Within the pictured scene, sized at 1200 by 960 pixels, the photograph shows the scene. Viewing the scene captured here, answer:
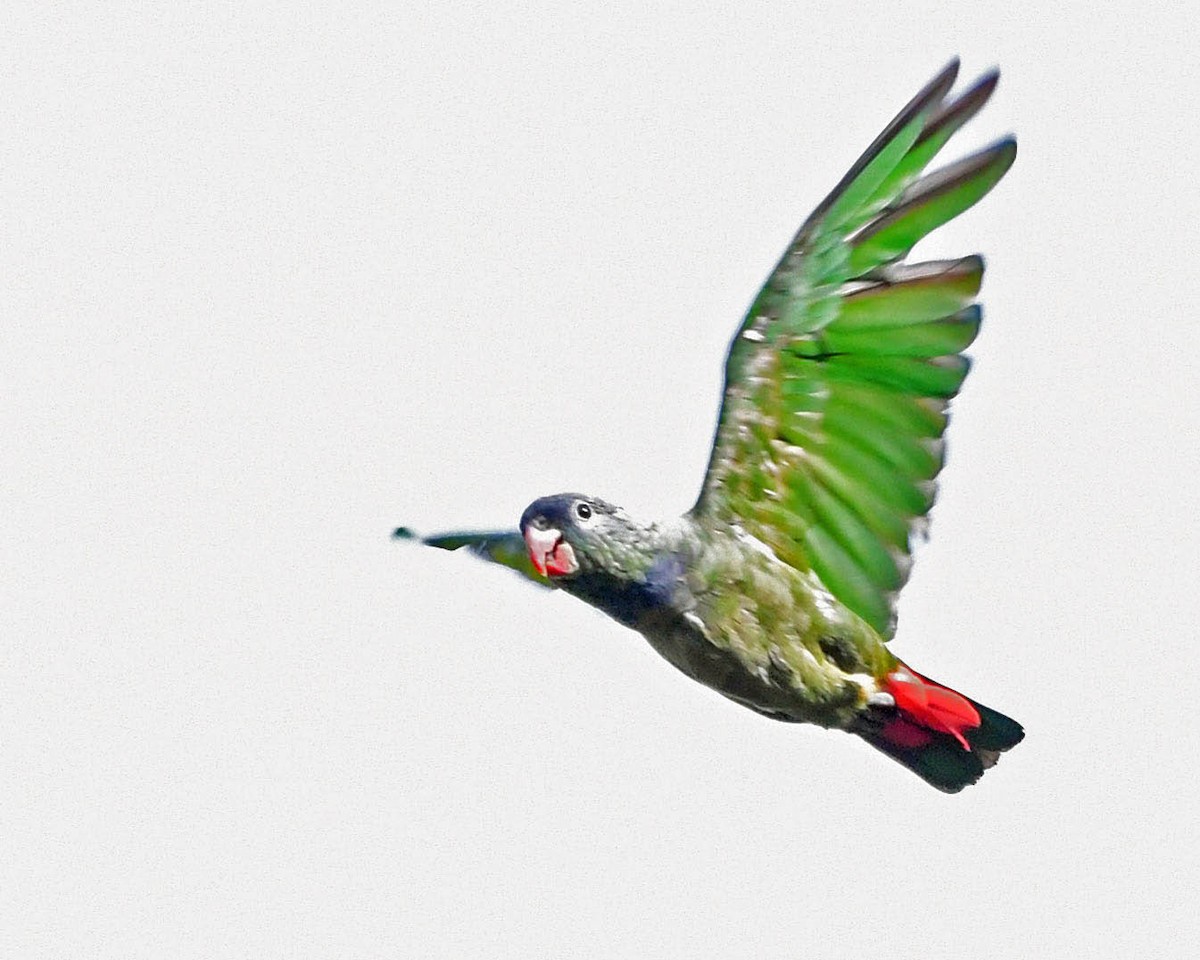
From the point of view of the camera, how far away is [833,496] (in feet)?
26.1

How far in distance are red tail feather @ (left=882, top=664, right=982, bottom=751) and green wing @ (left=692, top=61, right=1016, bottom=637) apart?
0.24 meters

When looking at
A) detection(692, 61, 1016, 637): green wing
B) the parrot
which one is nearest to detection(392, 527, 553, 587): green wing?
the parrot

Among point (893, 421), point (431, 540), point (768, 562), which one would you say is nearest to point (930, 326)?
point (893, 421)

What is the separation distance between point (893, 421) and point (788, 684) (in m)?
1.01

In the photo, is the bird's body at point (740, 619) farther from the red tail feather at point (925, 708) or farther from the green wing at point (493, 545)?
the green wing at point (493, 545)

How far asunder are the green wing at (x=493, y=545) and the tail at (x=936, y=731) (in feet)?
4.54

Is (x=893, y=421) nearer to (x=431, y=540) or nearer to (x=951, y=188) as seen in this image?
(x=951, y=188)

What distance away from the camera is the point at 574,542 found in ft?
24.7

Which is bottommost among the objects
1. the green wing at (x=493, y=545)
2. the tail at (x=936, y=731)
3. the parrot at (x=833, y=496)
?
the tail at (x=936, y=731)

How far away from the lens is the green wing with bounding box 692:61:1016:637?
293 inches

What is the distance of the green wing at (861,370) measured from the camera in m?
7.43

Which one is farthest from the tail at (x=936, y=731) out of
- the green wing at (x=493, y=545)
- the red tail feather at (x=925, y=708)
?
the green wing at (x=493, y=545)

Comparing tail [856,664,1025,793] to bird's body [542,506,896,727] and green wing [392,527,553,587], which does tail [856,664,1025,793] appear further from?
green wing [392,527,553,587]

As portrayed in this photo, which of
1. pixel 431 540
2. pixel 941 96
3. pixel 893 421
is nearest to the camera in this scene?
pixel 941 96
